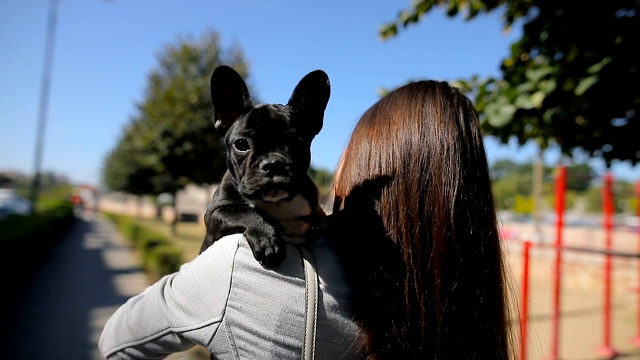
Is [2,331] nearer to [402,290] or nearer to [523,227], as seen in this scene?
[402,290]

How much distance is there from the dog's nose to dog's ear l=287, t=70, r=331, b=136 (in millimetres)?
213

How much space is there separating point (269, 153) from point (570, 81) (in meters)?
2.18

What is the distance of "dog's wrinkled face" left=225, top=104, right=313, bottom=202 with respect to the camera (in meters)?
1.51

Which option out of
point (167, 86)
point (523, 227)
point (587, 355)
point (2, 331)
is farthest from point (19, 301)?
point (523, 227)

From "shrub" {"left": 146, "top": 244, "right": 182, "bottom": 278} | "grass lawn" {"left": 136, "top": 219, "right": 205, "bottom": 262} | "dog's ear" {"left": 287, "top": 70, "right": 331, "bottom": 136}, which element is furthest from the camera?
"grass lawn" {"left": 136, "top": 219, "right": 205, "bottom": 262}

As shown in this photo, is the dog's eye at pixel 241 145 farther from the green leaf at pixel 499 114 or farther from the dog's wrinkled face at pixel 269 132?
the green leaf at pixel 499 114

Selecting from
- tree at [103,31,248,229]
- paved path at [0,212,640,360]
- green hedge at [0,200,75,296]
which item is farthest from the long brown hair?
tree at [103,31,248,229]

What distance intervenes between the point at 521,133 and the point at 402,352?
95.0 inches

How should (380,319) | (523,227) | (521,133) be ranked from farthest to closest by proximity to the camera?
(523,227), (521,133), (380,319)

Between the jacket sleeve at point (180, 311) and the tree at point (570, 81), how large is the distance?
2270 millimetres

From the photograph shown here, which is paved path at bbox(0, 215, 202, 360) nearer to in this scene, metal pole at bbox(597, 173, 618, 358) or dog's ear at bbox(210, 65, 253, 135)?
dog's ear at bbox(210, 65, 253, 135)

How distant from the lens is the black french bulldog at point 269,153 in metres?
1.53

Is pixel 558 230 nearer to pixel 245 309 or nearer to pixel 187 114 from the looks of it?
pixel 245 309

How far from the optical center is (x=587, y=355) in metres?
6.78
